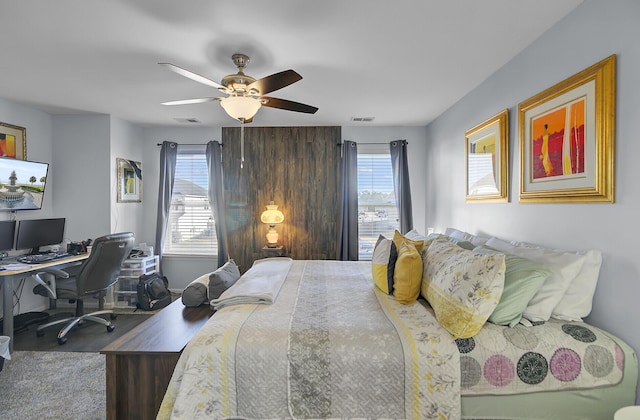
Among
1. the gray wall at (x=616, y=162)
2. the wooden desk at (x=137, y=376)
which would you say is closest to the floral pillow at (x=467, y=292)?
the gray wall at (x=616, y=162)

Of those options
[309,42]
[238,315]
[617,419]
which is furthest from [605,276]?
[309,42]

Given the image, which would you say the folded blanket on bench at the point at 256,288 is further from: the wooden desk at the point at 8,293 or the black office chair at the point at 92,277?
the wooden desk at the point at 8,293

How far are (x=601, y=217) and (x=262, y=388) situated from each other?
6.29 feet

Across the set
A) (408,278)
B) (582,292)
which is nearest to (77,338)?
(408,278)

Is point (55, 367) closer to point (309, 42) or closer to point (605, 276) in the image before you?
point (309, 42)

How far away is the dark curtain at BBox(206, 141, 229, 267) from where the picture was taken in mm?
4629

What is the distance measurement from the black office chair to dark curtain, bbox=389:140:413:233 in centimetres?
343

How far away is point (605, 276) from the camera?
1658 mm

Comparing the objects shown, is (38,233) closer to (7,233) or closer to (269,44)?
(7,233)

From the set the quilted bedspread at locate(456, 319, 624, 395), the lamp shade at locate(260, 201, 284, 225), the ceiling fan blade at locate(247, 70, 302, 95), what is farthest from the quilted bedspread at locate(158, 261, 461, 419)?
the lamp shade at locate(260, 201, 284, 225)

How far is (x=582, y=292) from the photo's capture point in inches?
66.3

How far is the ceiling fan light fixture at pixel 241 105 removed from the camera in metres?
2.41

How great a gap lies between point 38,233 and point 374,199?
424cm

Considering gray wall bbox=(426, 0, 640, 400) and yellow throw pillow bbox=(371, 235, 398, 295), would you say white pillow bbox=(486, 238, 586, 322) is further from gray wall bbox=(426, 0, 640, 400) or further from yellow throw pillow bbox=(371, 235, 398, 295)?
yellow throw pillow bbox=(371, 235, 398, 295)
